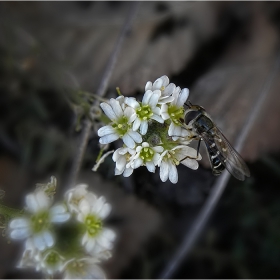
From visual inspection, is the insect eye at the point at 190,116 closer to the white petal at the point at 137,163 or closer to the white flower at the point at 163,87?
the white flower at the point at 163,87

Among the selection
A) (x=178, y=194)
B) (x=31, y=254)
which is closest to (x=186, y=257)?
(x=178, y=194)

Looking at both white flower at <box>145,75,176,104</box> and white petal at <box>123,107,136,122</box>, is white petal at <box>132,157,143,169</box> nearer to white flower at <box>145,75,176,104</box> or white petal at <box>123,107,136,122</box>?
white petal at <box>123,107,136,122</box>

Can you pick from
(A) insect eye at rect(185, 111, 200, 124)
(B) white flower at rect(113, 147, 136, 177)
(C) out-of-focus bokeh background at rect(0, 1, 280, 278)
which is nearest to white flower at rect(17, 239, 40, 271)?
(B) white flower at rect(113, 147, 136, 177)

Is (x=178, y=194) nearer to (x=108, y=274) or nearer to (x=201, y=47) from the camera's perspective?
(x=108, y=274)

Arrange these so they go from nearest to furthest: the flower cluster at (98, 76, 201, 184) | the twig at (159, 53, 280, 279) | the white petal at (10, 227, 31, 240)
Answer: the white petal at (10, 227, 31, 240)
the flower cluster at (98, 76, 201, 184)
the twig at (159, 53, 280, 279)

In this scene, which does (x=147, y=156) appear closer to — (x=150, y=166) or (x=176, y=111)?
(x=150, y=166)

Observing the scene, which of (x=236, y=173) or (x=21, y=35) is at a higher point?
(x=236, y=173)
